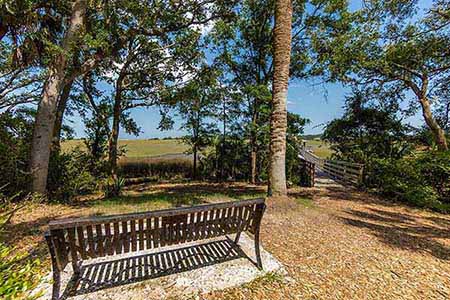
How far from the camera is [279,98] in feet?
20.1

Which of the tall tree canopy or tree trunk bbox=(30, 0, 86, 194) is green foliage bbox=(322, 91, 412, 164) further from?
tree trunk bbox=(30, 0, 86, 194)

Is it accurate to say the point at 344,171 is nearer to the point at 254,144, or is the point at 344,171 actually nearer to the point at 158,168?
the point at 254,144

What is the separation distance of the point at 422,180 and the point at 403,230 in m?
3.74

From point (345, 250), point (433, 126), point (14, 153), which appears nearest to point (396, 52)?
point (433, 126)

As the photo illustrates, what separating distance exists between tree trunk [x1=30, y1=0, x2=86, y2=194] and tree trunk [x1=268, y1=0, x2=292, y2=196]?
5968 mm

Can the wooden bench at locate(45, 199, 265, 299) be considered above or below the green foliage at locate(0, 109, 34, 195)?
below

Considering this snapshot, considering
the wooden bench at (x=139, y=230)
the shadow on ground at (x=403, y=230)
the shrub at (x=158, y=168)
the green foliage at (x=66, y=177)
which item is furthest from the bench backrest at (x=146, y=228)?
the shrub at (x=158, y=168)

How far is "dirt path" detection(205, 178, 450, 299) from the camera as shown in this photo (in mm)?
2723

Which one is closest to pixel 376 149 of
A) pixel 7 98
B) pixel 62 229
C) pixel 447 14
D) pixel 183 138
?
pixel 447 14

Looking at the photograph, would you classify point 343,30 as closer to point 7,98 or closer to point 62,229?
point 62,229

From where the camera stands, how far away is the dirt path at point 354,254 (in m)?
2.72

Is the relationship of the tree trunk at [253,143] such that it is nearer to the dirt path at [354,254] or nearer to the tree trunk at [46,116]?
the dirt path at [354,254]

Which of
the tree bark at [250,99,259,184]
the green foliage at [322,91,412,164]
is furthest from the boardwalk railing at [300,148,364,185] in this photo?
the tree bark at [250,99,259,184]

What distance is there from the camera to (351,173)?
11.4 metres
